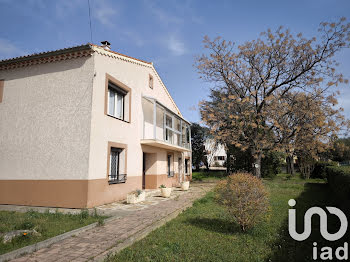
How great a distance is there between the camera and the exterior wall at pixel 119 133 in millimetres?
9562

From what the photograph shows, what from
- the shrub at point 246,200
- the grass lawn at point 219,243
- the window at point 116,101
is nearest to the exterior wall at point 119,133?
the window at point 116,101

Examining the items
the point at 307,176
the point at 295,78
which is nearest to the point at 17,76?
the point at 295,78

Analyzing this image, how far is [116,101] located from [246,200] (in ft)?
27.3

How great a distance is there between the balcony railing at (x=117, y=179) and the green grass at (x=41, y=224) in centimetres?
297

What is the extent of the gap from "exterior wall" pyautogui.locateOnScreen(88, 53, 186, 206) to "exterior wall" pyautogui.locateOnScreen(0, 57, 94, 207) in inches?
14.7

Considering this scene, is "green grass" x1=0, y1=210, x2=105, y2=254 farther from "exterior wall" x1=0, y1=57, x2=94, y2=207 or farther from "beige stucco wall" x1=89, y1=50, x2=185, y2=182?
"beige stucco wall" x1=89, y1=50, x2=185, y2=182

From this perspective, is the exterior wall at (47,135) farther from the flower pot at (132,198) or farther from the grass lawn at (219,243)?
the grass lawn at (219,243)

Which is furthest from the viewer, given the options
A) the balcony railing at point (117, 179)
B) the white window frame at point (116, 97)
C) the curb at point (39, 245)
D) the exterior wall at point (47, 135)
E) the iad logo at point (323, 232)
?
the white window frame at point (116, 97)

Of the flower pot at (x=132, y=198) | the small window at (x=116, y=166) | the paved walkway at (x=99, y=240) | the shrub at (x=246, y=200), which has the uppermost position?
the small window at (x=116, y=166)

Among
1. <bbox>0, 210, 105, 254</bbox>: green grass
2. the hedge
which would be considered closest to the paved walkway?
<bbox>0, 210, 105, 254</bbox>: green grass

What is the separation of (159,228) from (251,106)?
1683 centimetres

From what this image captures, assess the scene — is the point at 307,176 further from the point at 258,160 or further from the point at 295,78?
the point at 295,78

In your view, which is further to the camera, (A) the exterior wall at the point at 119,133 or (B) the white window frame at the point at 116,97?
(B) the white window frame at the point at 116,97

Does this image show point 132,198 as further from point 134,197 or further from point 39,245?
→ point 39,245
